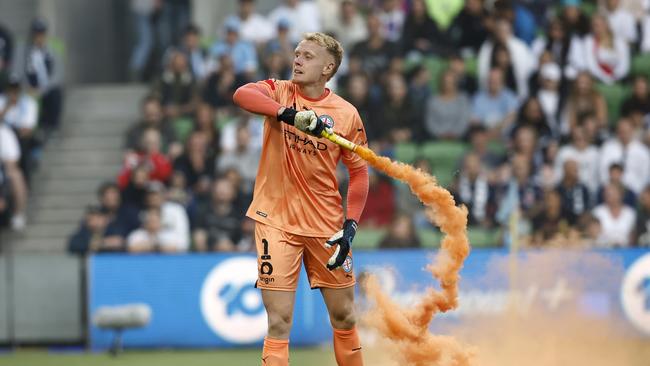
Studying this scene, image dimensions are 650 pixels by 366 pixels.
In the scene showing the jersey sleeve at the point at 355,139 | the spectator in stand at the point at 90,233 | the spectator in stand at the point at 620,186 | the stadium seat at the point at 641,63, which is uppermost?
the stadium seat at the point at 641,63

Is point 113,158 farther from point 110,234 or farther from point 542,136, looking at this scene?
point 542,136

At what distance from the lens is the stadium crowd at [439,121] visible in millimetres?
15117

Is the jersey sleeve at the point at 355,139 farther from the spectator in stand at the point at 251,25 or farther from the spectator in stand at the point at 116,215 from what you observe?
the spectator in stand at the point at 251,25

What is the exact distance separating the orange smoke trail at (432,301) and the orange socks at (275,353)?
944 millimetres

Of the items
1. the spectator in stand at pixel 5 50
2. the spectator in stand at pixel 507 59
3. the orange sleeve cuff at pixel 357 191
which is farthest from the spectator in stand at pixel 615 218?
the spectator in stand at pixel 5 50

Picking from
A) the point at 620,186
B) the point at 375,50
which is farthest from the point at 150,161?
the point at 620,186

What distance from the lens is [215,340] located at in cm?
1440

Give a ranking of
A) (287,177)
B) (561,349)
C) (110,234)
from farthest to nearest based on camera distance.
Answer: (110,234) < (561,349) < (287,177)

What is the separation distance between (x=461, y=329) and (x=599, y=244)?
2219 mm

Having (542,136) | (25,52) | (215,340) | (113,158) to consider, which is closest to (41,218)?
(113,158)

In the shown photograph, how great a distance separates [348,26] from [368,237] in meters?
3.98

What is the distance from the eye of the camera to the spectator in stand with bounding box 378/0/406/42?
1789cm

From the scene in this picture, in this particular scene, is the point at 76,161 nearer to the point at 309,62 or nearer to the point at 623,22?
the point at 623,22

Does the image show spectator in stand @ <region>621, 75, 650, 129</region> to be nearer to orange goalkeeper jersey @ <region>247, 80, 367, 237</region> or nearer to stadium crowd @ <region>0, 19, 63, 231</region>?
stadium crowd @ <region>0, 19, 63, 231</region>
